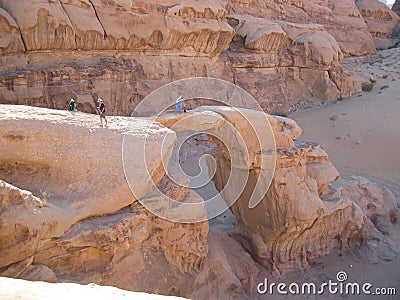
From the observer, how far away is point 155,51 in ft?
50.9

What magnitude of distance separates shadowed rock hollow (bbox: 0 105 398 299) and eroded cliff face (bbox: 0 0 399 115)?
6.88 meters

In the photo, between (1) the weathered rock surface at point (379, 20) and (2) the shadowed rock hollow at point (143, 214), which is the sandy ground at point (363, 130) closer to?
(2) the shadowed rock hollow at point (143, 214)

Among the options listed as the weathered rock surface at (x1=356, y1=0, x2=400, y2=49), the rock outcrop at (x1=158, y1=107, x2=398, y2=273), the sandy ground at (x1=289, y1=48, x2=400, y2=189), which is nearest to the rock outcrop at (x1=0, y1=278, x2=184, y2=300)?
the rock outcrop at (x1=158, y1=107, x2=398, y2=273)

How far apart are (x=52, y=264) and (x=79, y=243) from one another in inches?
16.9

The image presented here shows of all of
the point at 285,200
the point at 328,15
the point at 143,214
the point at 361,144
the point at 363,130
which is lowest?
the point at 361,144

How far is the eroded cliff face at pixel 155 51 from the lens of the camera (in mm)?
12367

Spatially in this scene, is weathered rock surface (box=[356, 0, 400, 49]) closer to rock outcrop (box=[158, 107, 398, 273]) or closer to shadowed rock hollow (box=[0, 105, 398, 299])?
rock outcrop (box=[158, 107, 398, 273])

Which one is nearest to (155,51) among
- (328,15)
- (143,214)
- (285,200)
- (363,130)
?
(285,200)

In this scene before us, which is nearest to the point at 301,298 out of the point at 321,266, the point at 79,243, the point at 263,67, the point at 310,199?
the point at 321,266

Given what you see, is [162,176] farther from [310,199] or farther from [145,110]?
[145,110]

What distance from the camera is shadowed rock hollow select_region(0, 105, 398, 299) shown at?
16.4 feet

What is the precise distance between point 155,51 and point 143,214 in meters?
11.0

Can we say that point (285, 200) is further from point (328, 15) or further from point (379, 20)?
point (379, 20)

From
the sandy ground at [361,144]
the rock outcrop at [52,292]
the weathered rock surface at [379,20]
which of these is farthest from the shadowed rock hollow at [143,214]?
the weathered rock surface at [379,20]
